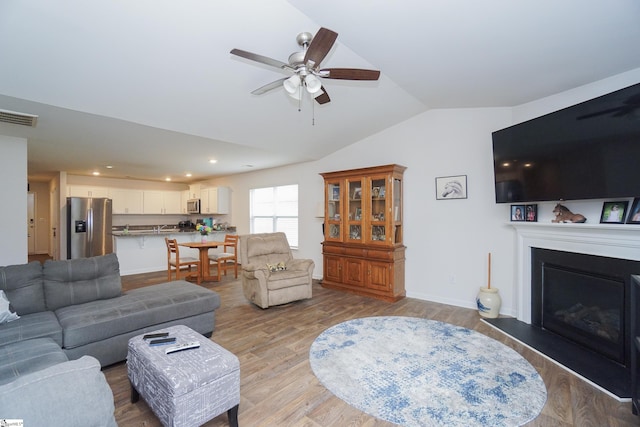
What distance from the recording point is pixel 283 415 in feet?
6.34

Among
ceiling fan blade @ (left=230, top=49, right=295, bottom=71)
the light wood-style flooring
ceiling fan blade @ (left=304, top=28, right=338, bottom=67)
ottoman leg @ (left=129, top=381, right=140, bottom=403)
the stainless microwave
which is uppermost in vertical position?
ceiling fan blade @ (left=304, top=28, right=338, bottom=67)

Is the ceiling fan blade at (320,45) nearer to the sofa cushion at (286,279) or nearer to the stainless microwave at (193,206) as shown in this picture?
the sofa cushion at (286,279)

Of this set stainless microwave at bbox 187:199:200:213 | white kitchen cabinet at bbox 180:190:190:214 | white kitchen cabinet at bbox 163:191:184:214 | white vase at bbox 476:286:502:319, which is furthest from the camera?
white kitchen cabinet at bbox 180:190:190:214

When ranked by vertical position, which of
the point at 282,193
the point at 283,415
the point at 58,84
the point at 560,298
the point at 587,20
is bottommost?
the point at 283,415

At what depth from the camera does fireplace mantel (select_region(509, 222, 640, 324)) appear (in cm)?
246

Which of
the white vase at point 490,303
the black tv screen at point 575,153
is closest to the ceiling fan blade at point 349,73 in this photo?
the black tv screen at point 575,153

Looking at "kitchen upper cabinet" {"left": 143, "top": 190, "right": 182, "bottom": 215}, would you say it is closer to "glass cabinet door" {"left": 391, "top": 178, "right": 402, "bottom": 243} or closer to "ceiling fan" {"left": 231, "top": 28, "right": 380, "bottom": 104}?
"glass cabinet door" {"left": 391, "top": 178, "right": 402, "bottom": 243}

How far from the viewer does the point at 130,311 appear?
8.60 feet

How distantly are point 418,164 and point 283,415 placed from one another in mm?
3862

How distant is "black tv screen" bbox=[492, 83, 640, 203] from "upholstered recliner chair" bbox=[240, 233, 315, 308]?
2.89 metres

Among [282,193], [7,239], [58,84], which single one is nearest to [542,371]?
[58,84]

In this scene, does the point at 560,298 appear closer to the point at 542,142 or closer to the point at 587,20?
the point at 542,142

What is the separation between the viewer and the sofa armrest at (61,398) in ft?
2.59

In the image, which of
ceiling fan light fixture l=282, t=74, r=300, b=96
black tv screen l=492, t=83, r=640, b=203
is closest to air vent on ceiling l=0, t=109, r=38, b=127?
ceiling fan light fixture l=282, t=74, r=300, b=96
